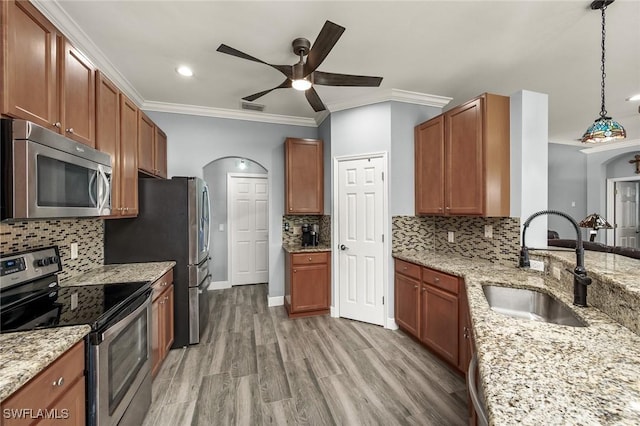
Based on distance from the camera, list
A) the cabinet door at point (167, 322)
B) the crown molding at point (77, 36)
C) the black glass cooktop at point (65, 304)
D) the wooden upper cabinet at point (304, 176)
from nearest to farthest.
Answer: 1. the black glass cooktop at point (65, 304)
2. the crown molding at point (77, 36)
3. the cabinet door at point (167, 322)
4. the wooden upper cabinet at point (304, 176)

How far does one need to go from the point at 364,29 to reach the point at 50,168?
2227 millimetres

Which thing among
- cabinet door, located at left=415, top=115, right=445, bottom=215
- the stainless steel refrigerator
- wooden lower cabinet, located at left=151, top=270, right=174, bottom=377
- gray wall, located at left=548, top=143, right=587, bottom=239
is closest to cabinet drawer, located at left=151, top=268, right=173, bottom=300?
wooden lower cabinet, located at left=151, top=270, right=174, bottom=377

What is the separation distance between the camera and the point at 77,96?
5.52 feet

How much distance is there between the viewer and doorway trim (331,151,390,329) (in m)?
3.17

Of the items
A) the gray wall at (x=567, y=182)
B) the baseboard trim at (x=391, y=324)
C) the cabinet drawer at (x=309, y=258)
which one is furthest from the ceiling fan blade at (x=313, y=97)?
the gray wall at (x=567, y=182)

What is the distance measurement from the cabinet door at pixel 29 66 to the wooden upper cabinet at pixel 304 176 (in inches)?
96.7

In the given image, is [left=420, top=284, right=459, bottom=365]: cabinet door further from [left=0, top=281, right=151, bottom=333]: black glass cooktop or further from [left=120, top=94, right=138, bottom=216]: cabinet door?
[left=120, top=94, right=138, bottom=216]: cabinet door

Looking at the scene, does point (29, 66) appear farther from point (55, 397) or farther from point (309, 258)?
point (309, 258)

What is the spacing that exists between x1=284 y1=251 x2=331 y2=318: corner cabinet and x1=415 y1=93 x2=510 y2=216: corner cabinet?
1.52 m

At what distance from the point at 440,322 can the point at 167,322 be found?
8.27 ft

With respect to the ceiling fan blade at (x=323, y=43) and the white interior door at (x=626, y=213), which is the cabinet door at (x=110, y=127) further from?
the white interior door at (x=626, y=213)

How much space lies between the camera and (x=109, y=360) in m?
1.36

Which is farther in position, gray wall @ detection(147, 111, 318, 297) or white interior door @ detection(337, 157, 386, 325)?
gray wall @ detection(147, 111, 318, 297)

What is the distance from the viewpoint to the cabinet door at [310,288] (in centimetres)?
341
